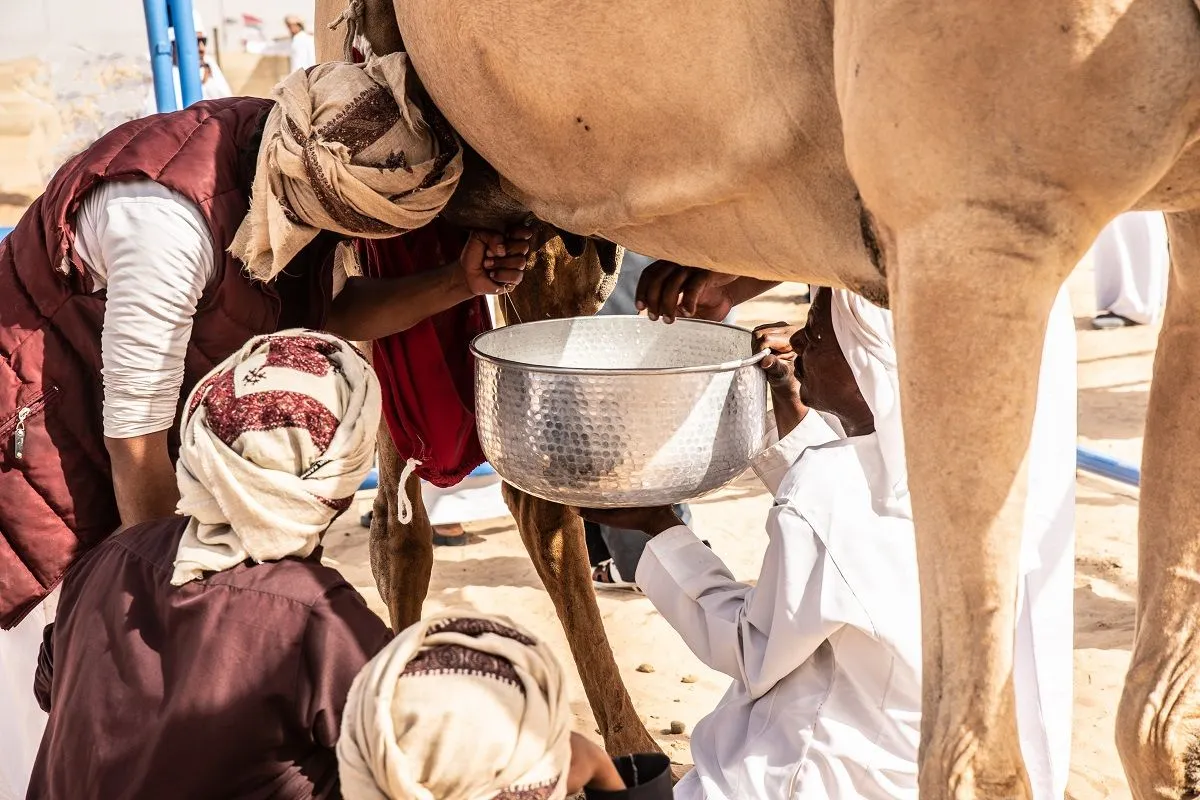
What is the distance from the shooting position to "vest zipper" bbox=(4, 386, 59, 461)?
2.08 metres

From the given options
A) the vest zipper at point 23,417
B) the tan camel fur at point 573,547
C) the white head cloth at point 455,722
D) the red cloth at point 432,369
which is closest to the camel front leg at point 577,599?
the tan camel fur at point 573,547

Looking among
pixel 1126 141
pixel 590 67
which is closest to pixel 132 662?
pixel 590 67

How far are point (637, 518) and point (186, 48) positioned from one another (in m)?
3.04

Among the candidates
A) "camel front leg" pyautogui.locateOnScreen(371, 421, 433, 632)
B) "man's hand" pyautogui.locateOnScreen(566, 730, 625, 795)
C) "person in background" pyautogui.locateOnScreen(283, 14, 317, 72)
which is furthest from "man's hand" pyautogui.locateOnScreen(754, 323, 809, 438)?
"person in background" pyautogui.locateOnScreen(283, 14, 317, 72)

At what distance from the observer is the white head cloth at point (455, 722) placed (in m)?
1.29

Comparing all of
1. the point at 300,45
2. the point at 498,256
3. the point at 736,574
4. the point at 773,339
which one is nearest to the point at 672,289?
the point at 773,339

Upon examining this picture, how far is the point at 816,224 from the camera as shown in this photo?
1726 mm

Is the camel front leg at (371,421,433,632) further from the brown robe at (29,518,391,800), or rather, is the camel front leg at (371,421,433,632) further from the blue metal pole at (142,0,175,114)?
the blue metal pole at (142,0,175,114)

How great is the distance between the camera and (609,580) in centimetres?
431

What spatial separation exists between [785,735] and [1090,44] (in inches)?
50.2

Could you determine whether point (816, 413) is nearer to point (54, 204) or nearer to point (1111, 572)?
point (54, 204)

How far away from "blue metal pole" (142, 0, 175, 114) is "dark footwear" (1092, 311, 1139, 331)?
5.85 m

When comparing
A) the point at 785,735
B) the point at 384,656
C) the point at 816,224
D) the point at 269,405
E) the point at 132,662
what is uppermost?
the point at 816,224

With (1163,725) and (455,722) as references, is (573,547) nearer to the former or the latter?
(1163,725)
